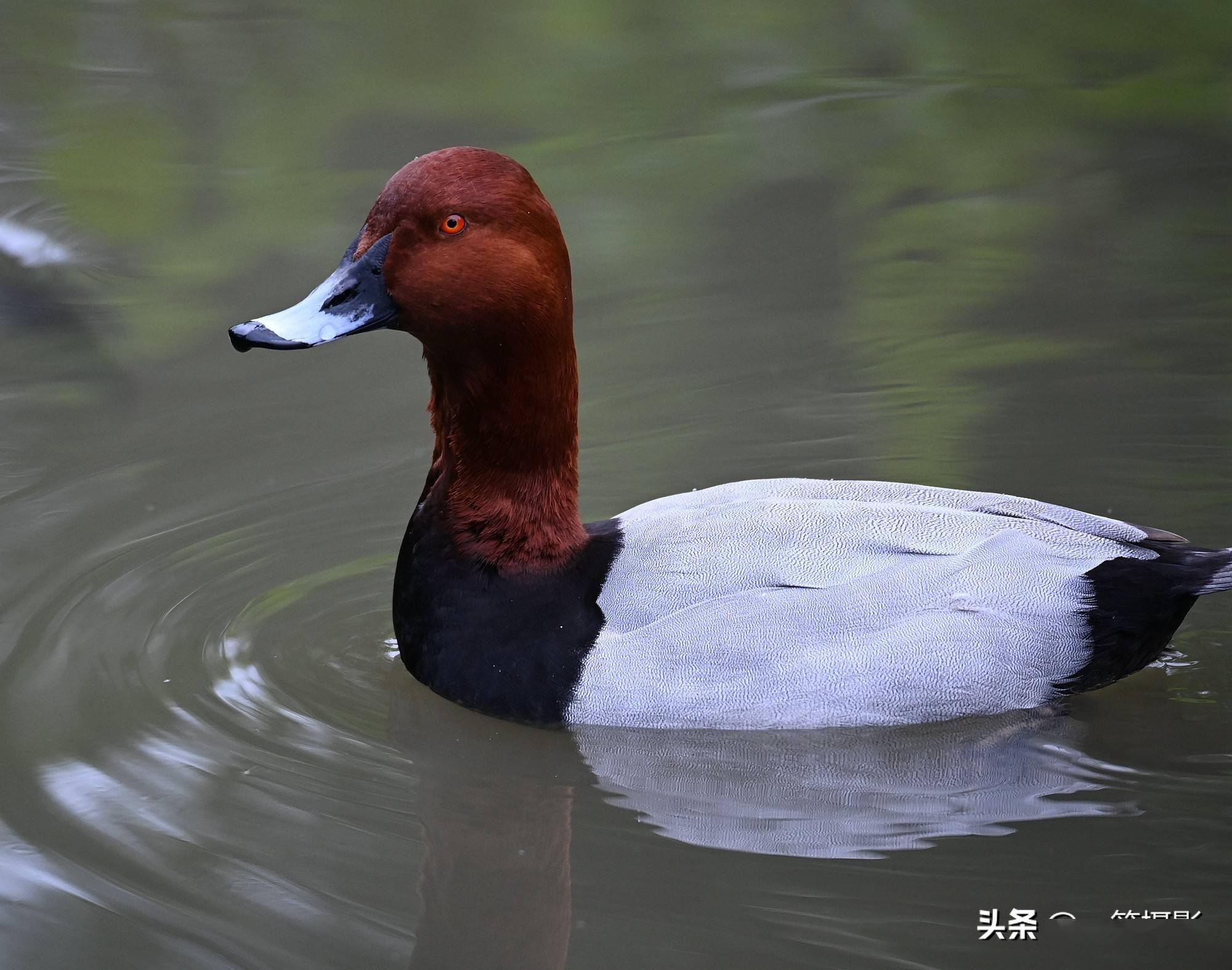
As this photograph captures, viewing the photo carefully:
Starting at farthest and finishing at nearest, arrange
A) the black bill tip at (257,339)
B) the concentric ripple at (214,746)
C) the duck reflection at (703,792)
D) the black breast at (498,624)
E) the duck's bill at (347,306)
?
the black breast at (498,624) < the duck's bill at (347,306) < the black bill tip at (257,339) < the duck reflection at (703,792) < the concentric ripple at (214,746)

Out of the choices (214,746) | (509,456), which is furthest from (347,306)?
(214,746)

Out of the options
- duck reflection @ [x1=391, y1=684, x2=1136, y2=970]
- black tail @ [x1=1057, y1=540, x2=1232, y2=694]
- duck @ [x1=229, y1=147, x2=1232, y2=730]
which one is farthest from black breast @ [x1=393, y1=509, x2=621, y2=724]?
black tail @ [x1=1057, y1=540, x2=1232, y2=694]

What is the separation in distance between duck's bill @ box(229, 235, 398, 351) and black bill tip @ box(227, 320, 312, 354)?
0.04 meters

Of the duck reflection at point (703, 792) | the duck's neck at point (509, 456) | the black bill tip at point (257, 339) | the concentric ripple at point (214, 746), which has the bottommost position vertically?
the duck reflection at point (703, 792)

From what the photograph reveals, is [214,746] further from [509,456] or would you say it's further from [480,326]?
[480,326]

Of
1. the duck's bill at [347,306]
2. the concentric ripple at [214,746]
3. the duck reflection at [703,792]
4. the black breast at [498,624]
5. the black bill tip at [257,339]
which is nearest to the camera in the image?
the concentric ripple at [214,746]

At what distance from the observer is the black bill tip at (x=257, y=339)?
12.3ft

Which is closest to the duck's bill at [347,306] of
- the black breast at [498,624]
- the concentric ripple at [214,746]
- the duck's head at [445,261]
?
the duck's head at [445,261]

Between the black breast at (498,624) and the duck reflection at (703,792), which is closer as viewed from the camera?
the duck reflection at (703,792)

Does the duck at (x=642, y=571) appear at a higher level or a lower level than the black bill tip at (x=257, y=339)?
lower

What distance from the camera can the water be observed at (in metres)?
3.46

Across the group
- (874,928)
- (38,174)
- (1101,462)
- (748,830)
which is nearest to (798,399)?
(1101,462)

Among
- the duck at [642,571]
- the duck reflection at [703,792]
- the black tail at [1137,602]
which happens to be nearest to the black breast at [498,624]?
the duck at [642,571]

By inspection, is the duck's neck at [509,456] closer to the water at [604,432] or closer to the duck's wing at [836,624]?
the duck's wing at [836,624]
